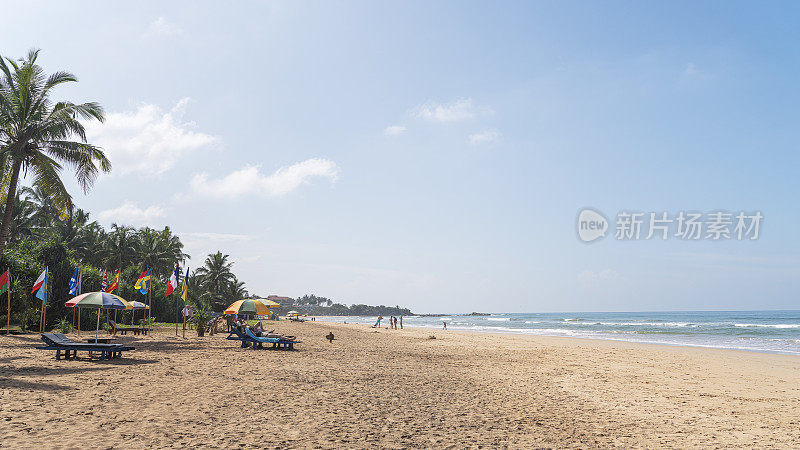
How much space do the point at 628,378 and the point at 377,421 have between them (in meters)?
9.26

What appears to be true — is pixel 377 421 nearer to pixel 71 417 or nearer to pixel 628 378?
pixel 71 417

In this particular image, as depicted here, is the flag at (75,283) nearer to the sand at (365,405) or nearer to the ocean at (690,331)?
the sand at (365,405)

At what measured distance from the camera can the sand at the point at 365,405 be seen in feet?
19.9

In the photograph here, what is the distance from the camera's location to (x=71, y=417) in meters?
6.43

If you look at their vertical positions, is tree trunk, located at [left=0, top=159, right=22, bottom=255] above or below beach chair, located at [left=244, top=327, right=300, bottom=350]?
above

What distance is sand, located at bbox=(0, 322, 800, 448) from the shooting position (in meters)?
6.07

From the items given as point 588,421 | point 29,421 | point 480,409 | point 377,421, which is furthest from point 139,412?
point 588,421

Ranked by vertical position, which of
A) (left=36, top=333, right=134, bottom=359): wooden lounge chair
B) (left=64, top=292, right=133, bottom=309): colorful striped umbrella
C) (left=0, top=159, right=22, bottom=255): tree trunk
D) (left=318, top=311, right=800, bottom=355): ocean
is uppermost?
(left=0, top=159, right=22, bottom=255): tree trunk

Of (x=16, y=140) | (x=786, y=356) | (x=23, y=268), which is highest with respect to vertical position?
(x=16, y=140)

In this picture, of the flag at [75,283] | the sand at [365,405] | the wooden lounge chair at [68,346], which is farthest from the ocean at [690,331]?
the flag at [75,283]

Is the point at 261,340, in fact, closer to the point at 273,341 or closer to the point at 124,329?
the point at 273,341

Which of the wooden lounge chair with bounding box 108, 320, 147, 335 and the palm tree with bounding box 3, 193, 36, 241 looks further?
the palm tree with bounding box 3, 193, 36, 241

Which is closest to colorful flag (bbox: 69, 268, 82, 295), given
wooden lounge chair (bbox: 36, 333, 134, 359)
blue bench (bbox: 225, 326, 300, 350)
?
blue bench (bbox: 225, 326, 300, 350)

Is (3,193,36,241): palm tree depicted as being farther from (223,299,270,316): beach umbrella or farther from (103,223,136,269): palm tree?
(223,299,270,316): beach umbrella
